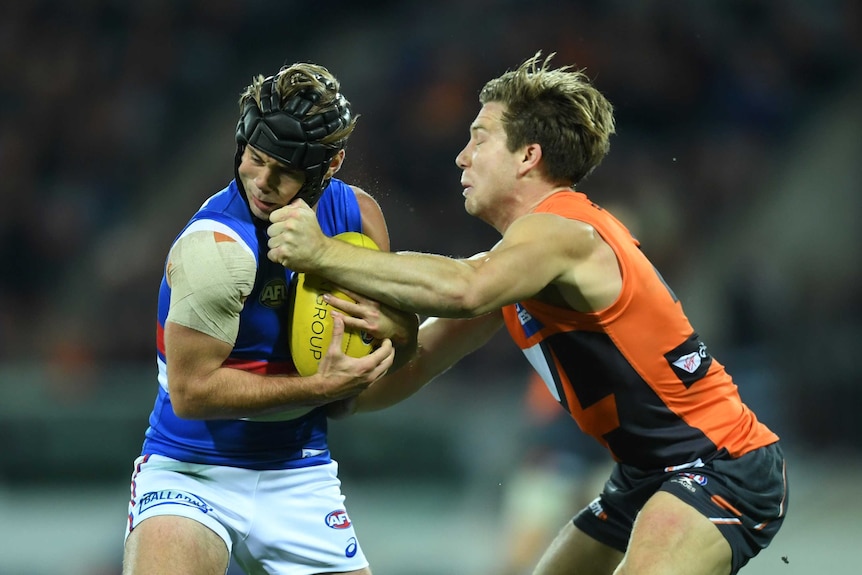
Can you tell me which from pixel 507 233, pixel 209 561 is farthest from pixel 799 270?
pixel 209 561

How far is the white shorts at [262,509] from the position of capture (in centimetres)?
394

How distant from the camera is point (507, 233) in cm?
390

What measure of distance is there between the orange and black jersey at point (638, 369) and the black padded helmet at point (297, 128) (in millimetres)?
789

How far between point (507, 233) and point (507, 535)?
4.27m

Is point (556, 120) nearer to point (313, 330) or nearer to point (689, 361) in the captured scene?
point (689, 361)

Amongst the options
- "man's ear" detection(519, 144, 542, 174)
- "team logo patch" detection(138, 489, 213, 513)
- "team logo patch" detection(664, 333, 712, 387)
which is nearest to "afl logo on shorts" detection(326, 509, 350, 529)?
"team logo patch" detection(138, 489, 213, 513)

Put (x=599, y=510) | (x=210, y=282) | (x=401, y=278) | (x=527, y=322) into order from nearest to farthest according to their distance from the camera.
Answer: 1. (x=210, y=282)
2. (x=401, y=278)
3. (x=527, y=322)
4. (x=599, y=510)

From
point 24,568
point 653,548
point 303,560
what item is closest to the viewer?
point 653,548

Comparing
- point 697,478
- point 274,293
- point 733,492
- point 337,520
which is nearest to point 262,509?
point 337,520

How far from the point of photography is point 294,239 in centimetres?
361

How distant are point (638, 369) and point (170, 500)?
1651mm

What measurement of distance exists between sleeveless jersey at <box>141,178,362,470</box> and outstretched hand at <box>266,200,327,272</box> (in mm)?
166

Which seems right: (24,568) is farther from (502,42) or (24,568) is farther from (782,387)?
(502,42)

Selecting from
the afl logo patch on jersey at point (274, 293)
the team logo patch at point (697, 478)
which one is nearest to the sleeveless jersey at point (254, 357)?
the afl logo patch on jersey at point (274, 293)
